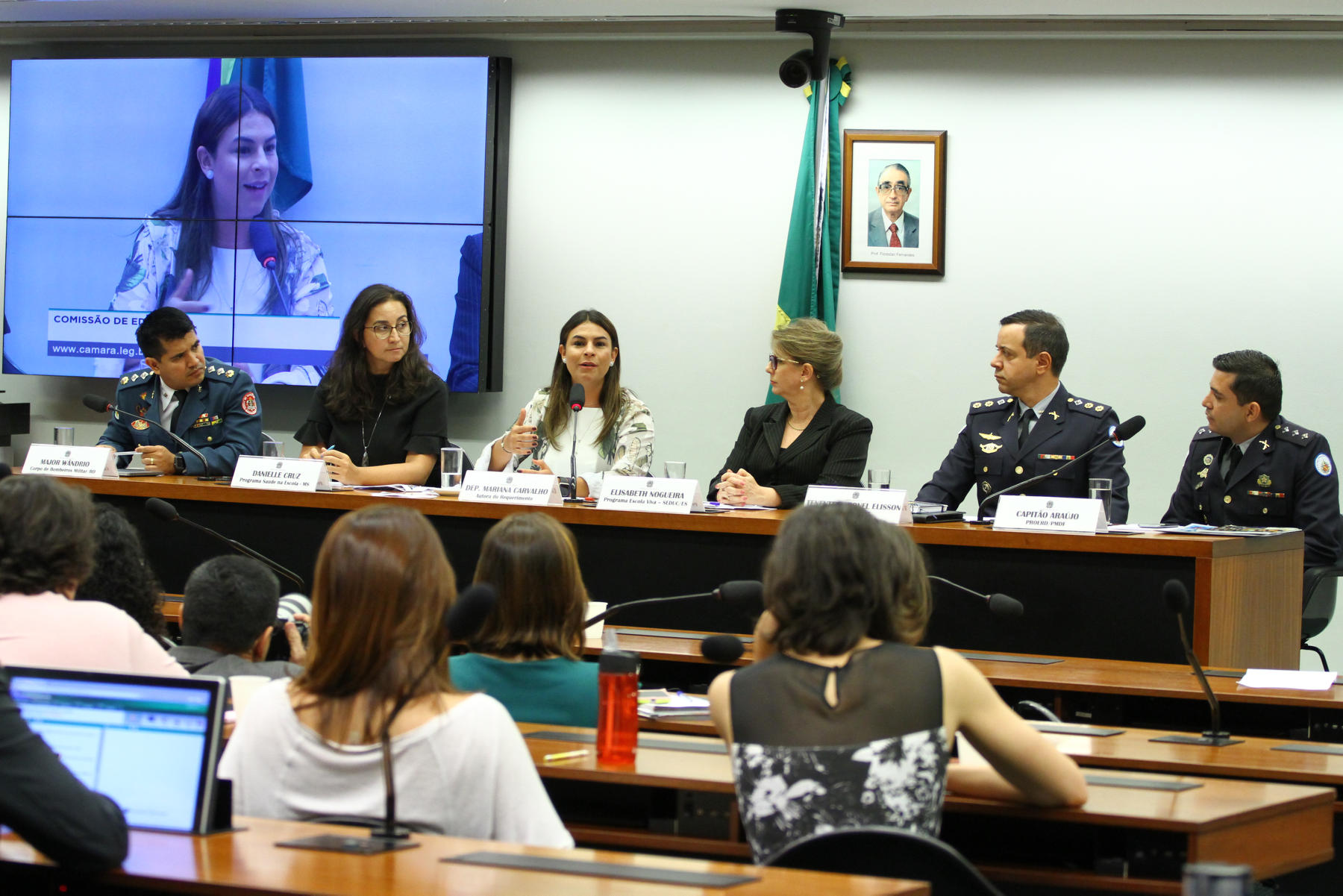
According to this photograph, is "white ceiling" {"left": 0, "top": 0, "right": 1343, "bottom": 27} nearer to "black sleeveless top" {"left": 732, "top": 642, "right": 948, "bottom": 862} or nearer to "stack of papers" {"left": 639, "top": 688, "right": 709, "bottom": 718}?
"stack of papers" {"left": 639, "top": 688, "right": 709, "bottom": 718}

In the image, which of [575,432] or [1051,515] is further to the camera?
[575,432]

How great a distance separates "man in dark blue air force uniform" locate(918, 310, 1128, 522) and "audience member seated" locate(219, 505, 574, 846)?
290 cm

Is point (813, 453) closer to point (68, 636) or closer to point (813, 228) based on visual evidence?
point (813, 228)

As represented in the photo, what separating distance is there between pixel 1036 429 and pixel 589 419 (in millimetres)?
1383

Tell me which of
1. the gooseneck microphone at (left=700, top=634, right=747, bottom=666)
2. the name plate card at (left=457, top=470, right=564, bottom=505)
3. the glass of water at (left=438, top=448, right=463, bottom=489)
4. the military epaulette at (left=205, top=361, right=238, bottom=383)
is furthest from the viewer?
the military epaulette at (left=205, top=361, right=238, bottom=383)

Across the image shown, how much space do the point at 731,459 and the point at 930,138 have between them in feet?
5.88

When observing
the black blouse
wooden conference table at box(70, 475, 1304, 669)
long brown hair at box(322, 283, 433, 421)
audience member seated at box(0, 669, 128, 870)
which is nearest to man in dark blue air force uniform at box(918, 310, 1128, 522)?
wooden conference table at box(70, 475, 1304, 669)

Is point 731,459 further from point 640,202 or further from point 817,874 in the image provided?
point 817,874

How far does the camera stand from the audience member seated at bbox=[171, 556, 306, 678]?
8.14 ft

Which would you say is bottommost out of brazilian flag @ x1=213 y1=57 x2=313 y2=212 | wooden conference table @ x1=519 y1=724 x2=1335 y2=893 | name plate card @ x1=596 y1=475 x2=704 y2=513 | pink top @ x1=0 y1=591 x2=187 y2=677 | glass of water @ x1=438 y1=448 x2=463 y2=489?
wooden conference table @ x1=519 y1=724 x2=1335 y2=893

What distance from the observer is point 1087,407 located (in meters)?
4.40

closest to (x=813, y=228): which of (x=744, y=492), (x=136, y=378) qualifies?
(x=744, y=492)

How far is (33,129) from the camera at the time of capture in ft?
20.0

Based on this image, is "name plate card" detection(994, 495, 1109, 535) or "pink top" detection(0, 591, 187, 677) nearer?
"pink top" detection(0, 591, 187, 677)
